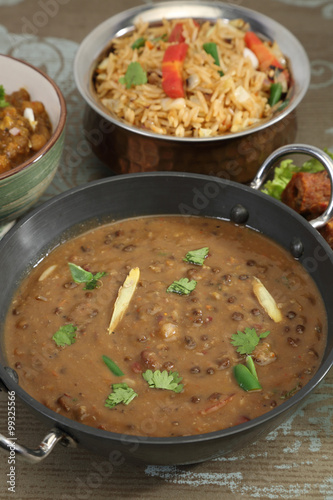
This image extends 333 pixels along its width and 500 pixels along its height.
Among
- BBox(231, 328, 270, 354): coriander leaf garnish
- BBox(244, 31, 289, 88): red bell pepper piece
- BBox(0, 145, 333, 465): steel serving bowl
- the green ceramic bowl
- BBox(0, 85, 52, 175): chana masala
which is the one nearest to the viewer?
BBox(231, 328, 270, 354): coriander leaf garnish

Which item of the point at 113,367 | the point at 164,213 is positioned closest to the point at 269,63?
the point at 164,213

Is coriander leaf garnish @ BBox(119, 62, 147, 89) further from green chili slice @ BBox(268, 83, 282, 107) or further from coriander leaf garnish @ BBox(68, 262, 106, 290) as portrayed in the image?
coriander leaf garnish @ BBox(68, 262, 106, 290)

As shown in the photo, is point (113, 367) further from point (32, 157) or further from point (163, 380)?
point (32, 157)

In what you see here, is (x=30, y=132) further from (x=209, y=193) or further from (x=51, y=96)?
(x=209, y=193)

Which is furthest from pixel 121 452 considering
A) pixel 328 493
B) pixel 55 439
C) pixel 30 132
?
pixel 30 132

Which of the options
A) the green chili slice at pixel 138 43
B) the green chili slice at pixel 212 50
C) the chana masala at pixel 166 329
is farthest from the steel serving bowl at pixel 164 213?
the green chili slice at pixel 138 43

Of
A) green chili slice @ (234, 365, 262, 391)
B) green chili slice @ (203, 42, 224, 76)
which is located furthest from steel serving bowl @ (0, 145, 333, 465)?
green chili slice @ (203, 42, 224, 76)

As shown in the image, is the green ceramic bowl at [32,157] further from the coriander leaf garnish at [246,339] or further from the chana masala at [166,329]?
the coriander leaf garnish at [246,339]
